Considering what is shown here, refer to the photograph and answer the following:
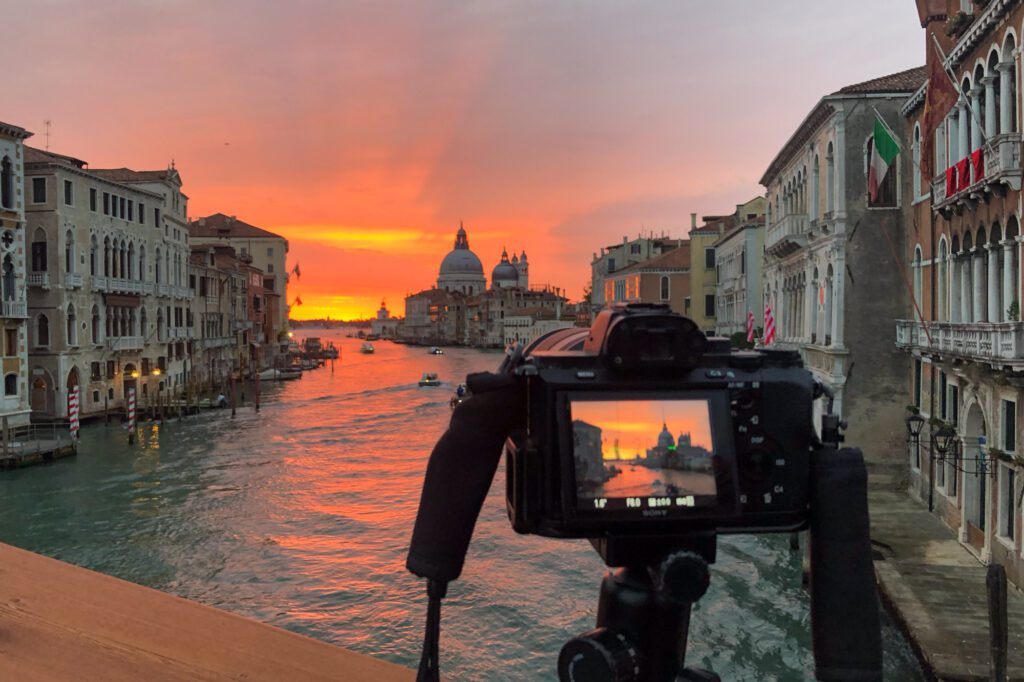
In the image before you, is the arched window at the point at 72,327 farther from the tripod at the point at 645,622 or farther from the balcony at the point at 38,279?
the tripod at the point at 645,622

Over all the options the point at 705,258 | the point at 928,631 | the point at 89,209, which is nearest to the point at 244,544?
the point at 928,631

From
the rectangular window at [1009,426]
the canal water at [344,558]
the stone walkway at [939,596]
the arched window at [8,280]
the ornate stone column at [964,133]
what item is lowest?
the canal water at [344,558]

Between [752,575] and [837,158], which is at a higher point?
[837,158]

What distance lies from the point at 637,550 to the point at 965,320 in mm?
12535

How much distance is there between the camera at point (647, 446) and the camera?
4.83 ft

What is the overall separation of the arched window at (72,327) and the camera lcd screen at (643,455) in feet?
97.8

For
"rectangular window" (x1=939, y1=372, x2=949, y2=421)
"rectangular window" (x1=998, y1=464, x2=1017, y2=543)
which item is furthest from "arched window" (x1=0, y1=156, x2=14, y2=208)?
"rectangular window" (x1=998, y1=464, x2=1017, y2=543)

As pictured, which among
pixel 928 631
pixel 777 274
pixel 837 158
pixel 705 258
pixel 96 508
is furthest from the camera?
pixel 705 258

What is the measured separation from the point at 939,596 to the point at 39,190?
2762cm

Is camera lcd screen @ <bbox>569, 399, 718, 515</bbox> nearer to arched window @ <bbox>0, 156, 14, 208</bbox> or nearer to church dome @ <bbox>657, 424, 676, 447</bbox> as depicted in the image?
church dome @ <bbox>657, 424, 676, 447</bbox>

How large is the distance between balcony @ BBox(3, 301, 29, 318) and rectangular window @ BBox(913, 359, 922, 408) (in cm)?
2325

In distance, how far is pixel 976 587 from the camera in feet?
32.8

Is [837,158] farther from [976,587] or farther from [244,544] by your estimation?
[244,544]

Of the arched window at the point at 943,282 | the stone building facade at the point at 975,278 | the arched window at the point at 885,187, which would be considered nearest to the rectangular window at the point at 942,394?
the stone building facade at the point at 975,278
